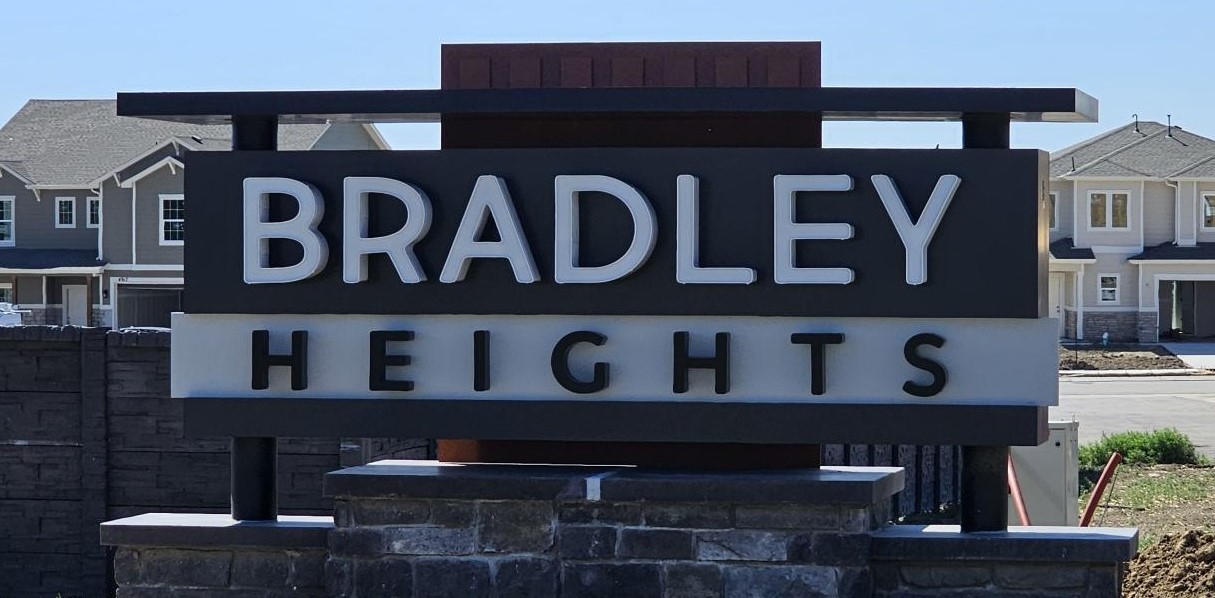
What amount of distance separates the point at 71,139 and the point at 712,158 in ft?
141

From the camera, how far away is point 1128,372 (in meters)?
37.3

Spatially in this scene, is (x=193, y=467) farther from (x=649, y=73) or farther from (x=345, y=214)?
(x=649, y=73)

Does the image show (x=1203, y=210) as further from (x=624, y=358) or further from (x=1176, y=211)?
(x=624, y=358)

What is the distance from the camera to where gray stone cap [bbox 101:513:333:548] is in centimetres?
716

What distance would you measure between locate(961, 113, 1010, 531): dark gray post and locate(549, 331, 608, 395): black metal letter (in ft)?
5.39

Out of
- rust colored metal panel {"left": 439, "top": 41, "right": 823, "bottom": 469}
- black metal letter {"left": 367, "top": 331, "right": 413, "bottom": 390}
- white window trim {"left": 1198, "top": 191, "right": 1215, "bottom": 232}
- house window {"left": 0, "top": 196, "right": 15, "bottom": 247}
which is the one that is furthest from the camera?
white window trim {"left": 1198, "top": 191, "right": 1215, "bottom": 232}

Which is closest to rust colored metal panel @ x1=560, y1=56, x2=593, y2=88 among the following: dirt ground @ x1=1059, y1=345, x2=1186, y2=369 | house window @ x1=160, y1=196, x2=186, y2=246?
dirt ground @ x1=1059, y1=345, x2=1186, y2=369

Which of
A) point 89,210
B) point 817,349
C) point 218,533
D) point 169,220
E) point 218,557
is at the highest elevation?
point 89,210

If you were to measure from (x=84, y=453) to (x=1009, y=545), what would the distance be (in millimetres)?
6537

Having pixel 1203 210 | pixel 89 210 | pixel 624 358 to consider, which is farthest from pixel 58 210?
pixel 624 358

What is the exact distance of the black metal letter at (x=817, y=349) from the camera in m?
6.82

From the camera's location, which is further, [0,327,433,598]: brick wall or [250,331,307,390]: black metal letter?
[0,327,433,598]: brick wall

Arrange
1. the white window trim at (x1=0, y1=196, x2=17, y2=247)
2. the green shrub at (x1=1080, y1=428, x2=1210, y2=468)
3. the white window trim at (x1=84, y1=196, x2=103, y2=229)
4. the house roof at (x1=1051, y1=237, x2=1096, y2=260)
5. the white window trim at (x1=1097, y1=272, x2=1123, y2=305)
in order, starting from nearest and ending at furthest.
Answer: the green shrub at (x1=1080, y1=428, x2=1210, y2=468), the white window trim at (x1=84, y1=196, x2=103, y2=229), the white window trim at (x1=0, y1=196, x2=17, y2=247), the house roof at (x1=1051, y1=237, x2=1096, y2=260), the white window trim at (x1=1097, y1=272, x2=1123, y2=305)

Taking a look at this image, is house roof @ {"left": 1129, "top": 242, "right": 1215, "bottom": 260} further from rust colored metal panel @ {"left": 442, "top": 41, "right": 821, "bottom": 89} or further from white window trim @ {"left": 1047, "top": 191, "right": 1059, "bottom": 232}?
rust colored metal panel @ {"left": 442, "top": 41, "right": 821, "bottom": 89}
